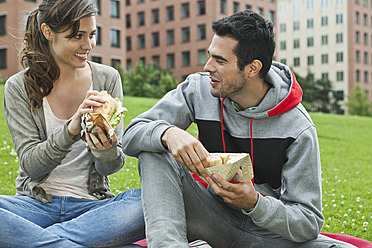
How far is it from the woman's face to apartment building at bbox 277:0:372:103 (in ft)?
238

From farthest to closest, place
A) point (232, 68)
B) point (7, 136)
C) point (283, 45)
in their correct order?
1. point (283, 45)
2. point (7, 136)
3. point (232, 68)

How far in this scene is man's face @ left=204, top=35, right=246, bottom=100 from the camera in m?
3.70

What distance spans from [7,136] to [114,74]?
701cm

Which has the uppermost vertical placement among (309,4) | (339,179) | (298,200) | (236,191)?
(309,4)

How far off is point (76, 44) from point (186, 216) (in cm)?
158

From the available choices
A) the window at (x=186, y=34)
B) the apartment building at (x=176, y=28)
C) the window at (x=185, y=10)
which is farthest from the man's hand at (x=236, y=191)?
the window at (x=185, y=10)

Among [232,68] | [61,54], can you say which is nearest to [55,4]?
[61,54]

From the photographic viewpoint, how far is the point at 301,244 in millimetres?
3545

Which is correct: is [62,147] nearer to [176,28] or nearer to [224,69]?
[224,69]

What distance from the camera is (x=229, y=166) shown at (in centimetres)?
308

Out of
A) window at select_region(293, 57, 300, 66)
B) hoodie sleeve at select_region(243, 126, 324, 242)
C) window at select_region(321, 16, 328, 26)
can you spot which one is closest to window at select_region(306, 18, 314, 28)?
window at select_region(321, 16, 328, 26)

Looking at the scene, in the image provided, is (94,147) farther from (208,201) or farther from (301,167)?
(301,167)

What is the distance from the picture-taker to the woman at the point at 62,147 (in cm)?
360

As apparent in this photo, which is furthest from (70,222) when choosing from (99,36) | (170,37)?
(170,37)
